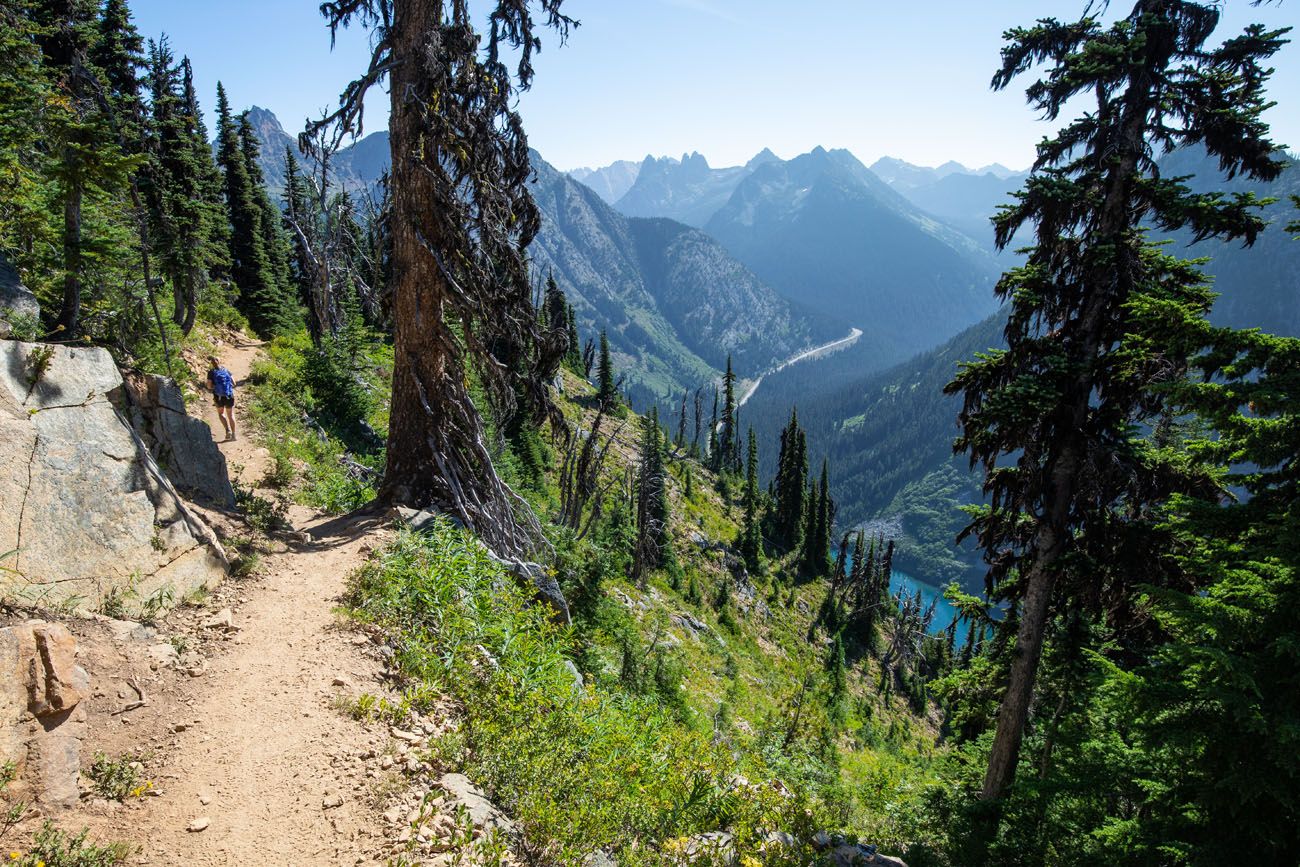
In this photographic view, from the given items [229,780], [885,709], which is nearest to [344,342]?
[229,780]

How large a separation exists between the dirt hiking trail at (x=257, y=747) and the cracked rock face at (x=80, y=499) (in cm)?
Answer: 64

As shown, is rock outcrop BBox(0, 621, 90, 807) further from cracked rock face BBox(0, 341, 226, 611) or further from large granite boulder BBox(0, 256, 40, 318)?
large granite boulder BBox(0, 256, 40, 318)

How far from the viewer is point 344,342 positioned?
20312 mm

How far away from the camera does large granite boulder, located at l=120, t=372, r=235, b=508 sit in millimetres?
8367

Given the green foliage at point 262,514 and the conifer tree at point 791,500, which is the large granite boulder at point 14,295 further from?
the conifer tree at point 791,500

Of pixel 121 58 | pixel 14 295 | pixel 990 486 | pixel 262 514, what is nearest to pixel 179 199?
pixel 121 58

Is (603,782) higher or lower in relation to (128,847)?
lower

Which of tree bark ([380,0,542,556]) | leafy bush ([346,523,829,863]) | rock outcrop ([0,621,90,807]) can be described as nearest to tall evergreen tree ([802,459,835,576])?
tree bark ([380,0,542,556])

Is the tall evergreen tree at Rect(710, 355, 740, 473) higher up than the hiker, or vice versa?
the hiker

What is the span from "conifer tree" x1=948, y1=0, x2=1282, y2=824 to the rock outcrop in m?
11.0

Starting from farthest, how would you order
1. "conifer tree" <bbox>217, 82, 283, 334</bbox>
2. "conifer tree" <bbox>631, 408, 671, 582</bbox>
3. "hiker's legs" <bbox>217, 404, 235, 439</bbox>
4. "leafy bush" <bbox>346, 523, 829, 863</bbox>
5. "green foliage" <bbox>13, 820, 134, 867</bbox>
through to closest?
"conifer tree" <bbox>631, 408, 671, 582</bbox> < "conifer tree" <bbox>217, 82, 283, 334</bbox> < "hiker's legs" <bbox>217, 404, 235, 439</bbox> < "leafy bush" <bbox>346, 523, 829, 863</bbox> < "green foliage" <bbox>13, 820, 134, 867</bbox>

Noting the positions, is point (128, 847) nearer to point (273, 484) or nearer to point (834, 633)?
point (273, 484)

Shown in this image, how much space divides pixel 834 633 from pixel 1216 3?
69616 millimetres

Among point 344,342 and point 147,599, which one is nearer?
point 147,599
